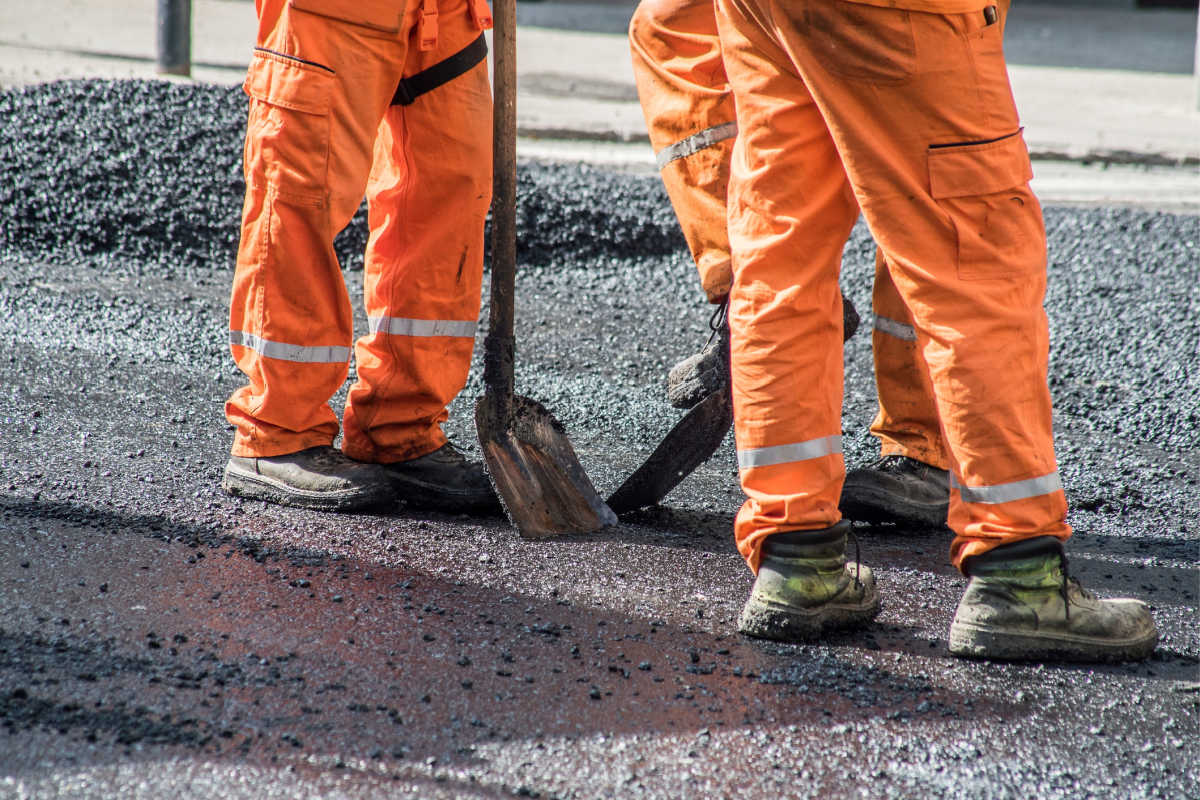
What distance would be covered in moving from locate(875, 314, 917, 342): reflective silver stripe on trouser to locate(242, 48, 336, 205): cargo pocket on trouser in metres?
1.44

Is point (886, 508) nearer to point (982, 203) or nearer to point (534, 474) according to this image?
point (534, 474)

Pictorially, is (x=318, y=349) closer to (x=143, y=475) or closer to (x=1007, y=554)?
(x=143, y=475)

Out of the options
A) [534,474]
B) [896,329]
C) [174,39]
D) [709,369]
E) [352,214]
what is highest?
[174,39]

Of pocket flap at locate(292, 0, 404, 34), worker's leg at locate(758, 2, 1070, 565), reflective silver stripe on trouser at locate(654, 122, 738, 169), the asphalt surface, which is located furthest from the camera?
reflective silver stripe on trouser at locate(654, 122, 738, 169)

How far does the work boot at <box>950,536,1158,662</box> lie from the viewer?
226cm

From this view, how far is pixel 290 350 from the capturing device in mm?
2949

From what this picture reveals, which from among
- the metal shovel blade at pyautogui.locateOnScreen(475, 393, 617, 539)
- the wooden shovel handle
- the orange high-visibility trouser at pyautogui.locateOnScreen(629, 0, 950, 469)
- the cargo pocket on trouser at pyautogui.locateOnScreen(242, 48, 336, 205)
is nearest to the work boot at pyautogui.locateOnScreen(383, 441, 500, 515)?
the metal shovel blade at pyautogui.locateOnScreen(475, 393, 617, 539)

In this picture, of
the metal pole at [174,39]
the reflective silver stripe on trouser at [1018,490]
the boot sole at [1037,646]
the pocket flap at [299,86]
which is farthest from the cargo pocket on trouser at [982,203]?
the metal pole at [174,39]

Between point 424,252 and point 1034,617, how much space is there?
1.71 m

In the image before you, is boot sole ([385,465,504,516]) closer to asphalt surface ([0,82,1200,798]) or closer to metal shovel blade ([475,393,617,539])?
asphalt surface ([0,82,1200,798])

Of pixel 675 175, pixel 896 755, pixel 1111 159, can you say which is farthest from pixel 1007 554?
pixel 1111 159

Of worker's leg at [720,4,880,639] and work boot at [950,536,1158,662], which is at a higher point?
worker's leg at [720,4,880,639]

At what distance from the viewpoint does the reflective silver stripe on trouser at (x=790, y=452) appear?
232 cm

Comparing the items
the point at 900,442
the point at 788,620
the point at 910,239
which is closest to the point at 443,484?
the point at 788,620
